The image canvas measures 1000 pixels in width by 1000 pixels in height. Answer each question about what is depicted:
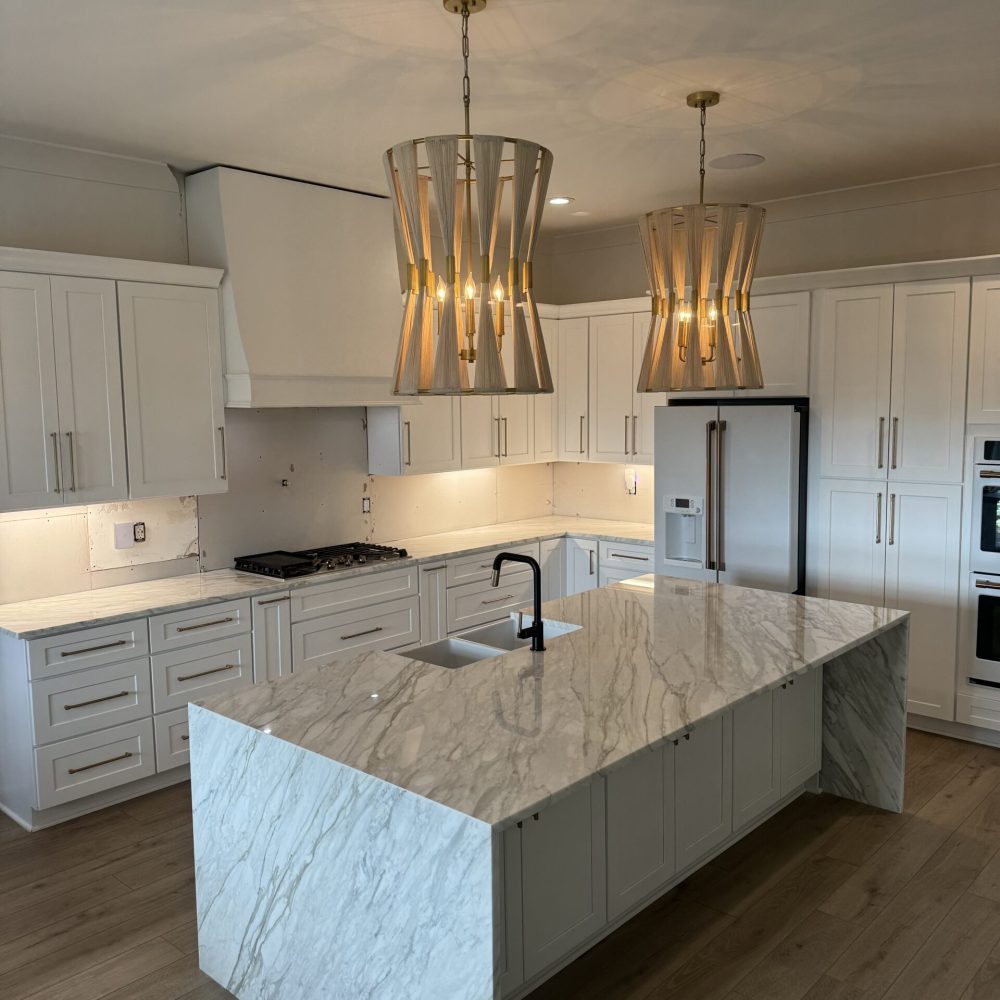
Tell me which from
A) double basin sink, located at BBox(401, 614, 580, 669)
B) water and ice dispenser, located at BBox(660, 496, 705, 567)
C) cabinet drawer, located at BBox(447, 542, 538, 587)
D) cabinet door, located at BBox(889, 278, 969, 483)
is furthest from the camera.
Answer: cabinet drawer, located at BBox(447, 542, 538, 587)

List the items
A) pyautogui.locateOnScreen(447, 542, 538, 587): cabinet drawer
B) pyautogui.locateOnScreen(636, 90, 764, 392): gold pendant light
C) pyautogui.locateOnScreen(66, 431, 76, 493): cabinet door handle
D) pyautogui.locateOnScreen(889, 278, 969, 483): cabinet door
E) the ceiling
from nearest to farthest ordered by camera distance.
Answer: the ceiling
pyautogui.locateOnScreen(636, 90, 764, 392): gold pendant light
pyautogui.locateOnScreen(66, 431, 76, 493): cabinet door handle
pyautogui.locateOnScreen(889, 278, 969, 483): cabinet door
pyautogui.locateOnScreen(447, 542, 538, 587): cabinet drawer

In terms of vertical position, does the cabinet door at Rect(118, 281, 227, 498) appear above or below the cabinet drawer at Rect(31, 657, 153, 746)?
above

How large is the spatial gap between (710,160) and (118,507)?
3.22 m

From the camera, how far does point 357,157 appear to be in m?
4.05

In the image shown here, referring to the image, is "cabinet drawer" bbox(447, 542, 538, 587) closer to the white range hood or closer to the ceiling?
the white range hood

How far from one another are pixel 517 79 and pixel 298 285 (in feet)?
5.64

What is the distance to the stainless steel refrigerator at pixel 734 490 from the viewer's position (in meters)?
4.67

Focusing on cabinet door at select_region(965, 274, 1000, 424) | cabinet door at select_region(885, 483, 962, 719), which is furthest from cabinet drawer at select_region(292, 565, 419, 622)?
cabinet door at select_region(965, 274, 1000, 424)

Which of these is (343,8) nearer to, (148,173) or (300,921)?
(148,173)

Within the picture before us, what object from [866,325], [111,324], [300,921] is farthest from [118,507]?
[866,325]

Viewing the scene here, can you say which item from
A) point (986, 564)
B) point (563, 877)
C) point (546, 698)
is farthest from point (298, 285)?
point (986, 564)

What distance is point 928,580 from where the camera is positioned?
4.42 metres

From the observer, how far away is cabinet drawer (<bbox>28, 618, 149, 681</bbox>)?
11.6ft

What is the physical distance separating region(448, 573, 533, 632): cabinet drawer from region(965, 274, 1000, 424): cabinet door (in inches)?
104
